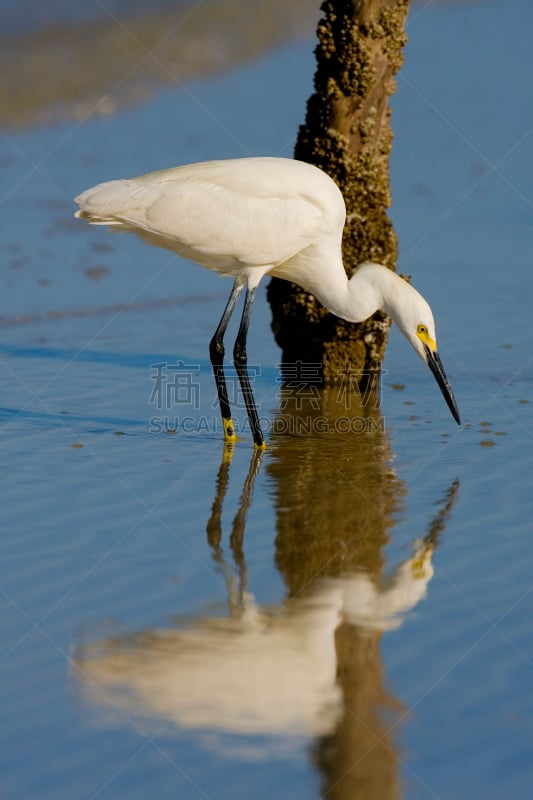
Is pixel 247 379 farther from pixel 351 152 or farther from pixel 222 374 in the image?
pixel 351 152

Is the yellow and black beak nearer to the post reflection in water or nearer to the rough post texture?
the rough post texture

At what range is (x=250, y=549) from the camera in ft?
17.9

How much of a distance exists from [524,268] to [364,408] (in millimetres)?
3917

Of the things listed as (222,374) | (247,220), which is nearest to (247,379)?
(222,374)

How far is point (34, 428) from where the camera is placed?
724 cm

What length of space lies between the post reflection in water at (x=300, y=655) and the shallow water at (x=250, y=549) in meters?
0.01

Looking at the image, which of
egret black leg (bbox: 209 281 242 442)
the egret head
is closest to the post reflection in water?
egret black leg (bbox: 209 281 242 442)

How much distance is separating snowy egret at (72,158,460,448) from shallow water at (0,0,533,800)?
55cm

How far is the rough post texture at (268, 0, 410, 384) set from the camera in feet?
26.3

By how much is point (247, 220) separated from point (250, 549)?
2496 mm

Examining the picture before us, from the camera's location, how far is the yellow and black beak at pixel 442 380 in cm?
732

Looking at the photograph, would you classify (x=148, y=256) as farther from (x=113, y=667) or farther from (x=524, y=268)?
(x=113, y=667)

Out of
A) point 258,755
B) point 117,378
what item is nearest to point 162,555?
point 258,755

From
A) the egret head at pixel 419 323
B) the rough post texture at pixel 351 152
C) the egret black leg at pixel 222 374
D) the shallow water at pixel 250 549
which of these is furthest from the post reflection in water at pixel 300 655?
the rough post texture at pixel 351 152
